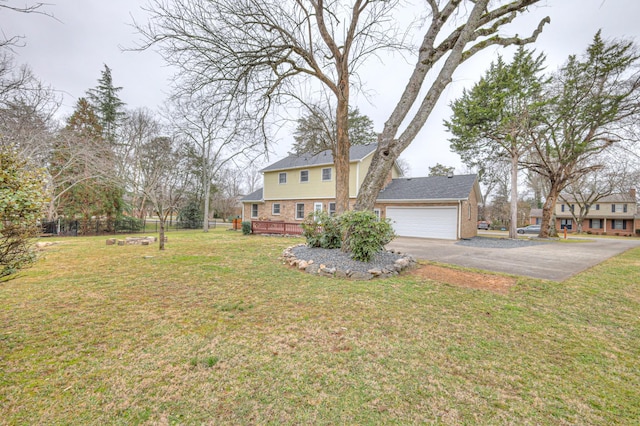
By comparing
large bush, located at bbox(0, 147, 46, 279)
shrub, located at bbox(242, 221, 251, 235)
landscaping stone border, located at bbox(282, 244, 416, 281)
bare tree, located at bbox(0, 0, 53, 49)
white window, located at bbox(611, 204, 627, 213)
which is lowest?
landscaping stone border, located at bbox(282, 244, 416, 281)

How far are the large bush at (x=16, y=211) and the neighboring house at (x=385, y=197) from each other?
37.5ft

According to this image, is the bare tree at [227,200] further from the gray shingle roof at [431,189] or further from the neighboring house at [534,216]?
the neighboring house at [534,216]

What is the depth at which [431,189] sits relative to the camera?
15.9 m

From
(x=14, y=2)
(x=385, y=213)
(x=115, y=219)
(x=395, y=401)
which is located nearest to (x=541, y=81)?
(x=385, y=213)

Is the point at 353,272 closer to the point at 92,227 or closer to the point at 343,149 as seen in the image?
the point at 343,149

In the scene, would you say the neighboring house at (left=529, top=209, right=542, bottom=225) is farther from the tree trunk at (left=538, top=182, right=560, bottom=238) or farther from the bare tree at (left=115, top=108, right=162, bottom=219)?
the bare tree at (left=115, top=108, right=162, bottom=219)

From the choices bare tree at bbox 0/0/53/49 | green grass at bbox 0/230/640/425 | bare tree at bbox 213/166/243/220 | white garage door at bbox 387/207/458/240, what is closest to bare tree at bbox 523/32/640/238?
white garage door at bbox 387/207/458/240

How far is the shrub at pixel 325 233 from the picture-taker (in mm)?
7668

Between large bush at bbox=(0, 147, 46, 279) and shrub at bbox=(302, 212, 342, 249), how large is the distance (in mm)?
5890

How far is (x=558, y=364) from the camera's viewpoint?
8.49 feet

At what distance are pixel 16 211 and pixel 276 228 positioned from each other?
13.5 metres

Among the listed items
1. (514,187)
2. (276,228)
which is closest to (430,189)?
(514,187)

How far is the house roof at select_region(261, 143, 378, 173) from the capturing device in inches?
685

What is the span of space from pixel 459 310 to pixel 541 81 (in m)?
17.0
